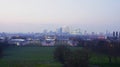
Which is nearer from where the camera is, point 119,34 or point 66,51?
point 66,51

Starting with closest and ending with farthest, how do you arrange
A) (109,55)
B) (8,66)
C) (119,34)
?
(8,66)
(109,55)
(119,34)

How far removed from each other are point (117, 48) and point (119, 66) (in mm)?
7797

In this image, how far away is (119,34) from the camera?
10912 centimetres

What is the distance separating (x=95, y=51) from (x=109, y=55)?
3.87m

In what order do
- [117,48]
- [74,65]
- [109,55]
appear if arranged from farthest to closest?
1. [117,48]
2. [109,55]
3. [74,65]

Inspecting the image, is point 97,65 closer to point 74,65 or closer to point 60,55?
point 60,55

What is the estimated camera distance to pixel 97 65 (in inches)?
1021

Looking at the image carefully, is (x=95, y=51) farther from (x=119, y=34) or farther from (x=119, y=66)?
(x=119, y=34)

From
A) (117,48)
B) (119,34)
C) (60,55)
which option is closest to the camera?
(60,55)

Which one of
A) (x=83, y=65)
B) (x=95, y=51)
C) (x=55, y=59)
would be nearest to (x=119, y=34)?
(x=95, y=51)

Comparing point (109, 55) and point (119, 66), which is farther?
point (109, 55)

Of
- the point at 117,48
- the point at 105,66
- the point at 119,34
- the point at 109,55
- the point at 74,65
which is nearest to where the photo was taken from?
the point at 74,65

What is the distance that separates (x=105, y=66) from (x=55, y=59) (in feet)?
18.6

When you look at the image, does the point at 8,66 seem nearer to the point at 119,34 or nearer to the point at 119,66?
the point at 119,66
